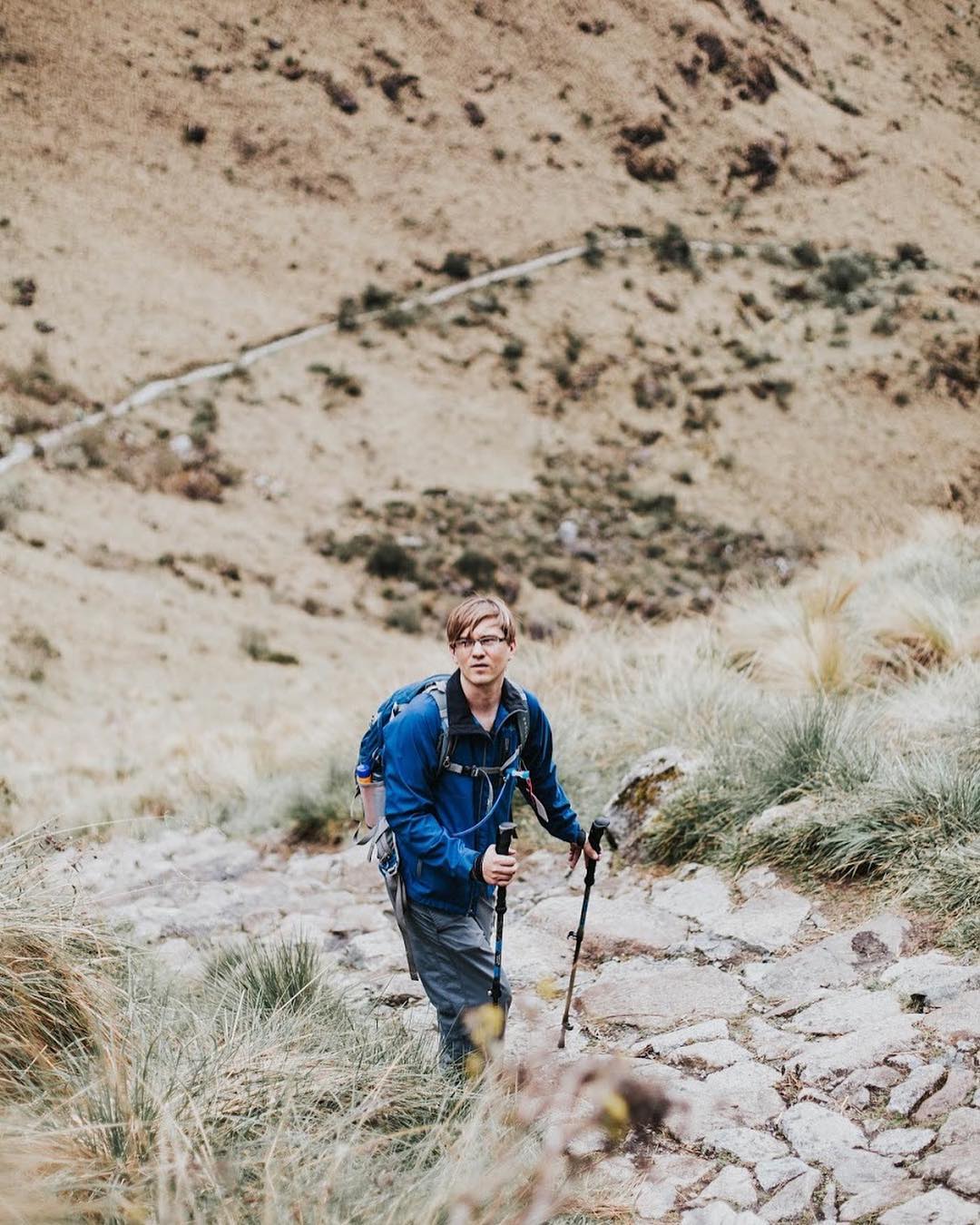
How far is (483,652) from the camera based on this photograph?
2748 millimetres

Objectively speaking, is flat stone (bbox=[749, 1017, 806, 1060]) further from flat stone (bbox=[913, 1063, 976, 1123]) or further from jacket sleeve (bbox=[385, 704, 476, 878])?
jacket sleeve (bbox=[385, 704, 476, 878])

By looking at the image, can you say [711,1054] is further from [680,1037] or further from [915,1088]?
[915,1088]

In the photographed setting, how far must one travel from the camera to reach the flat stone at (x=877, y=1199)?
91.6 inches

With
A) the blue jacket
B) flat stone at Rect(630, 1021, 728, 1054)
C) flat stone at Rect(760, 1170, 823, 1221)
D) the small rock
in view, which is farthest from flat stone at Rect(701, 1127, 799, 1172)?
the blue jacket

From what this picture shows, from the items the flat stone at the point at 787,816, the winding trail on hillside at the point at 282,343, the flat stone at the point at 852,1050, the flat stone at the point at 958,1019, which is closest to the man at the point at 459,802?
the flat stone at the point at 852,1050

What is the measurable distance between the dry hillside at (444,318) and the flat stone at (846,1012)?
33.9ft

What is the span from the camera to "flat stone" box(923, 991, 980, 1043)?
2.91m

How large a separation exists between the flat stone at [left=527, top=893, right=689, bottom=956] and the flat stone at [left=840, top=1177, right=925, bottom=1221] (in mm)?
1734

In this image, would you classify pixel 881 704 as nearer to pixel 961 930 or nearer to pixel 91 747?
pixel 961 930

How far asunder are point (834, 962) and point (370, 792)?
1.79 meters

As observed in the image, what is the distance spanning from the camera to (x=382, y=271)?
37000 mm

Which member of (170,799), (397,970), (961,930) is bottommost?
(170,799)

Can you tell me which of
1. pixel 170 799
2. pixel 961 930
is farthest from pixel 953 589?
pixel 170 799

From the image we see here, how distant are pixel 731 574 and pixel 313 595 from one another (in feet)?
31.9
